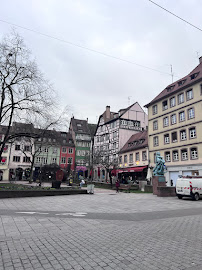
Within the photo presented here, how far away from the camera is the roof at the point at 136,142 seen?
136ft

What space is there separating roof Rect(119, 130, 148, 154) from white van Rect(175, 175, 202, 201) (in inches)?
866

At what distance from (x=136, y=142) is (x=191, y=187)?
2759 centimetres

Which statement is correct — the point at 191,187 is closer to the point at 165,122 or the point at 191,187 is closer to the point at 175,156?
the point at 175,156

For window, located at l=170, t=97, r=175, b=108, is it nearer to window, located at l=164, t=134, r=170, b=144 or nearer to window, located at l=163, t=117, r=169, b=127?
window, located at l=163, t=117, r=169, b=127

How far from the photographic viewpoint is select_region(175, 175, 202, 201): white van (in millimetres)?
16953

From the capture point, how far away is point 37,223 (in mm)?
7387

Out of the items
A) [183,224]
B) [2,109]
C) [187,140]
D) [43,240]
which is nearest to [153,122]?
[187,140]

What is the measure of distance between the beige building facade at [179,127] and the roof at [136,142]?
338cm

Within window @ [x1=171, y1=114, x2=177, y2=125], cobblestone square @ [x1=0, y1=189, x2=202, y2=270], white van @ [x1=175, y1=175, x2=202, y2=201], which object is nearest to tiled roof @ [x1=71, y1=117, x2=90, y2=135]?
window @ [x1=171, y1=114, x2=177, y2=125]

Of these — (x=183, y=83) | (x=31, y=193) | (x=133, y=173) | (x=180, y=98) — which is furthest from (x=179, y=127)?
(x=31, y=193)

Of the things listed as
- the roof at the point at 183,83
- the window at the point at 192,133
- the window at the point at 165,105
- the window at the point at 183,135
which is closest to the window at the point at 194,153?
the window at the point at 192,133

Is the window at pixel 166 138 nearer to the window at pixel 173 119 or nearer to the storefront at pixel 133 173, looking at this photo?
the window at pixel 173 119

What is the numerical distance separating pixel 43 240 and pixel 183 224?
526 cm

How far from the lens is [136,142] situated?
146 feet
